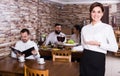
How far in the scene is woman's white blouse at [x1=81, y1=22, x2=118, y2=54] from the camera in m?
1.71

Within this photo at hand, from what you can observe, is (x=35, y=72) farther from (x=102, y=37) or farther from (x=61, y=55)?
(x=61, y=55)

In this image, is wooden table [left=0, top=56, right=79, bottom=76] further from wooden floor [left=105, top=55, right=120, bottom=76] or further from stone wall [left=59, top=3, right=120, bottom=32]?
stone wall [left=59, top=3, right=120, bottom=32]

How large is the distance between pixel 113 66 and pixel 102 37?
132 inches

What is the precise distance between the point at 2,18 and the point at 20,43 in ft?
1.76

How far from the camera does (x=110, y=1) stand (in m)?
7.02

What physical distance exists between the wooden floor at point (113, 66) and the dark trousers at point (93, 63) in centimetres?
246

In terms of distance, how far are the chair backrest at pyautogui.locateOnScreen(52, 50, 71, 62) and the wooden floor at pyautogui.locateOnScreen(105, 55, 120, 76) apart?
1.60 meters

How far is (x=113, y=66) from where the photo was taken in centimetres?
484

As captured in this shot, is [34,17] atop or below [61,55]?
atop

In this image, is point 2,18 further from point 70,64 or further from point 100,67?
point 100,67

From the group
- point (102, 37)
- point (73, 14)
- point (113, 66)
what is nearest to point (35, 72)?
point (102, 37)

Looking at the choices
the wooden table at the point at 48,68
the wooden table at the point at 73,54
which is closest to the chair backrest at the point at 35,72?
the wooden table at the point at 48,68

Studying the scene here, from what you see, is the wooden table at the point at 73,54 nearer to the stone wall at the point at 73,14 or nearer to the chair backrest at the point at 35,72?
the chair backrest at the point at 35,72

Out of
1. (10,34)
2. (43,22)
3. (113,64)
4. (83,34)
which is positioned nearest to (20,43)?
(10,34)
